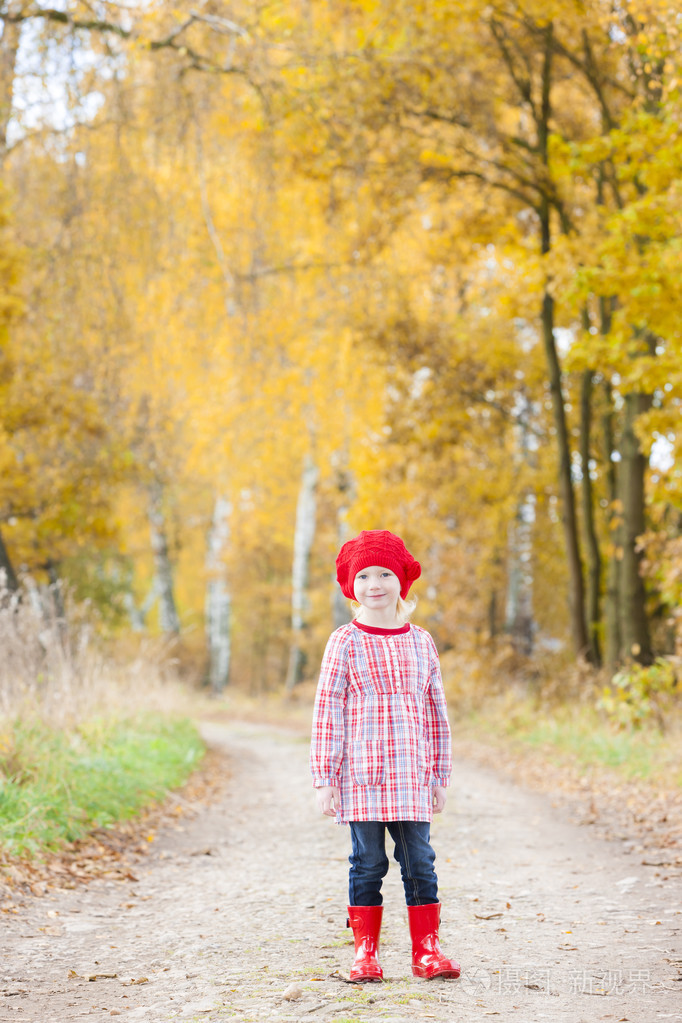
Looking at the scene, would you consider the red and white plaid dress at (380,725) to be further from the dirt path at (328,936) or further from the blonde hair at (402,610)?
the dirt path at (328,936)

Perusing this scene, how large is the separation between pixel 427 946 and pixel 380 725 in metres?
0.77

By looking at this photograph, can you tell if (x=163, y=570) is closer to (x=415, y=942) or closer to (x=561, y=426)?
(x=561, y=426)

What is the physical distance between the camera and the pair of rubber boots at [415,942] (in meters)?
3.21

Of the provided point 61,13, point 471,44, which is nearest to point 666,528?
point 471,44

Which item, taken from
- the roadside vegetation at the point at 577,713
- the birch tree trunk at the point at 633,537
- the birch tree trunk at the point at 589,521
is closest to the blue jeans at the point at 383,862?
the roadside vegetation at the point at 577,713

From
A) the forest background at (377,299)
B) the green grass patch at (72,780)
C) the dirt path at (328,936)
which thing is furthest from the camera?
the forest background at (377,299)

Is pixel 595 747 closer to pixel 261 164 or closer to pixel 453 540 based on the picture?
pixel 261 164

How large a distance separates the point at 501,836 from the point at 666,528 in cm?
661

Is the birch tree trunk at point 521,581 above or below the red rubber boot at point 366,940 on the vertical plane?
above

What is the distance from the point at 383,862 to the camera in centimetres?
336

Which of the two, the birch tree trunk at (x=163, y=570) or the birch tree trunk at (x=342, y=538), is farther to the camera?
the birch tree trunk at (x=163, y=570)

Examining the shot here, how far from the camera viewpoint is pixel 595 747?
30.6 feet

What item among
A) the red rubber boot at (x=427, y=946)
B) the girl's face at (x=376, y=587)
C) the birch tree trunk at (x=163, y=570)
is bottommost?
the red rubber boot at (x=427, y=946)

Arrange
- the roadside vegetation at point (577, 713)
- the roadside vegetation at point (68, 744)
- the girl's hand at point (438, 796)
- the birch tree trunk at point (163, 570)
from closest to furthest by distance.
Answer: the girl's hand at point (438, 796), the roadside vegetation at point (68, 744), the roadside vegetation at point (577, 713), the birch tree trunk at point (163, 570)
